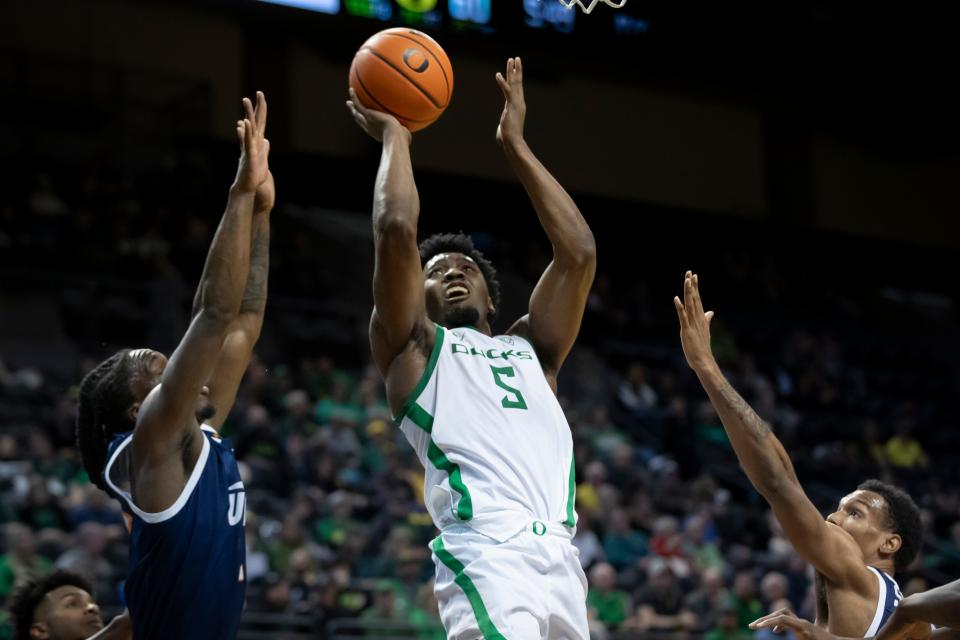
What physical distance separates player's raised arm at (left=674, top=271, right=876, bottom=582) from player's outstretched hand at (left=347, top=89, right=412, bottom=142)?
111 centimetres

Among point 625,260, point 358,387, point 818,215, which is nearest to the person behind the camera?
point 358,387

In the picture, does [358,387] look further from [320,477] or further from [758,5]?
[758,5]

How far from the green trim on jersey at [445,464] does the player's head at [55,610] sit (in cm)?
135

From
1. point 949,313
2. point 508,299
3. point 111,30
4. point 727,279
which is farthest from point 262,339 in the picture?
point 949,313

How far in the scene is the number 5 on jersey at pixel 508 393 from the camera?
13.4ft

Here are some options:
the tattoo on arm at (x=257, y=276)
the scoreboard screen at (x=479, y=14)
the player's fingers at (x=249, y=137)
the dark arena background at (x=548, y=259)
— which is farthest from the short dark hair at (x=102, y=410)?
the scoreboard screen at (x=479, y=14)

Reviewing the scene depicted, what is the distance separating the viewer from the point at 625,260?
17.2 m

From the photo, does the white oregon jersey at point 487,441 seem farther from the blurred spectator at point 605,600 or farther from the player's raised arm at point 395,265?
the blurred spectator at point 605,600

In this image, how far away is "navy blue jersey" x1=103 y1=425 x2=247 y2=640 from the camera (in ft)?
12.2

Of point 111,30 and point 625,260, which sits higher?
point 111,30

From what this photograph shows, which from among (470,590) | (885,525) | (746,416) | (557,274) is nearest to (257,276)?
(557,274)

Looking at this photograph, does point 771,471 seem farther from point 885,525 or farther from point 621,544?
point 621,544

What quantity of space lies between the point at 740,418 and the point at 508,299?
34.7 feet

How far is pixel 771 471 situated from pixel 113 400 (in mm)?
2137
